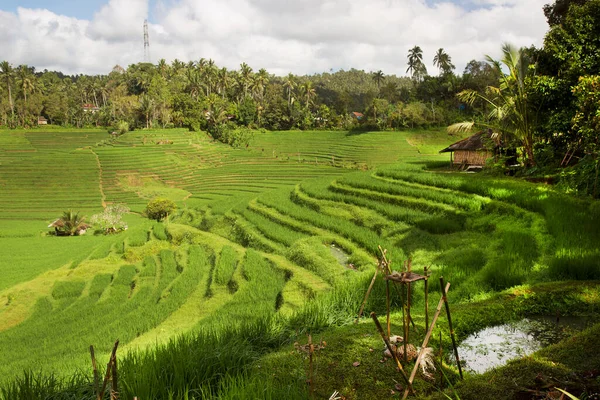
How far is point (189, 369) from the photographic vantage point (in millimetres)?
2621

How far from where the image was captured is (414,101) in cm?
4472

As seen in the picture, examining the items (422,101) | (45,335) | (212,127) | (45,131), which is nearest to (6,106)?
(45,131)

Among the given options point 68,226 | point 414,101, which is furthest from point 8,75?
point 414,101

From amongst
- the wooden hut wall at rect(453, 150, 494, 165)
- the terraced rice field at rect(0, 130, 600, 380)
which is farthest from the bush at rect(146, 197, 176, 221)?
the wooden hut wall at rect(453, 150, 494, 165)

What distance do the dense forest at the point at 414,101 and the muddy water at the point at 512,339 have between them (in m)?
5.48

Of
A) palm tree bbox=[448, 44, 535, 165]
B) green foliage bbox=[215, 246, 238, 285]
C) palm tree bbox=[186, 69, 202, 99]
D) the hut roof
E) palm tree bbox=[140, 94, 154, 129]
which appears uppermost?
palm tree bbox=[186, 69, 202, 99]

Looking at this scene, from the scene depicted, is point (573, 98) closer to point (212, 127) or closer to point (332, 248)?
point (332, 248)

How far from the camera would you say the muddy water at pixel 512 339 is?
2.76 meters

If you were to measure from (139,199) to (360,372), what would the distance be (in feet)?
104

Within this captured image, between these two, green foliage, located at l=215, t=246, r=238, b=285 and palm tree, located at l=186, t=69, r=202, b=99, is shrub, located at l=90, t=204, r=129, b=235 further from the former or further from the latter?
palm tree, located at l=186, t=69, r=202, b=99

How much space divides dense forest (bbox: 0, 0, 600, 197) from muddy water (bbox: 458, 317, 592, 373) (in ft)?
18.0

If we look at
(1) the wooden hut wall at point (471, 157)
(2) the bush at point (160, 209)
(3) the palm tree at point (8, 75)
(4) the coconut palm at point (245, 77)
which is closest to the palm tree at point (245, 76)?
(4) the coconut palm at point (245, 77)

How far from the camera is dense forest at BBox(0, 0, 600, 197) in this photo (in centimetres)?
1031

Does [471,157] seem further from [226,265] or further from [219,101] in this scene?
[219,101]
